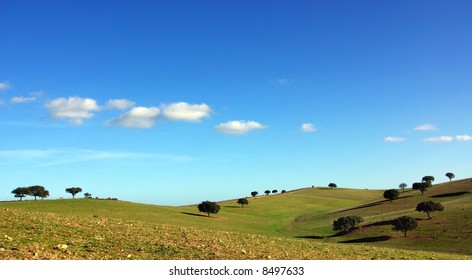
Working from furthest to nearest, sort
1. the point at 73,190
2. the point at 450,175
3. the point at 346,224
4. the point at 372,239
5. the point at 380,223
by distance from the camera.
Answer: the point at 450,175 < the point at 73,190 < the point at 380,223 < the point at 346,224 < the point at 372,239

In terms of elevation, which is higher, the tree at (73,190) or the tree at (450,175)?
the tree at (73,190)

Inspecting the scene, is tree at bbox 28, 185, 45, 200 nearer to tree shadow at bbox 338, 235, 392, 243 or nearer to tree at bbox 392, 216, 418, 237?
tree shadow at bbox 338, 235, 392, 243

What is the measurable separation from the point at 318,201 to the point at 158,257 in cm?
14614

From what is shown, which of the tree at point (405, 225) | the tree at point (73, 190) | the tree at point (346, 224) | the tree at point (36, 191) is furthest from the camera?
the tree at point (73, 190)

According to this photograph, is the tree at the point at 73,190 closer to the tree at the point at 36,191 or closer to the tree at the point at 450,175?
the tree at the point at 36,191

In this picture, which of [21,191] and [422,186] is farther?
[422,186]

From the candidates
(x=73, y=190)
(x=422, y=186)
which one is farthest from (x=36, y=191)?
(x=422, y=186)

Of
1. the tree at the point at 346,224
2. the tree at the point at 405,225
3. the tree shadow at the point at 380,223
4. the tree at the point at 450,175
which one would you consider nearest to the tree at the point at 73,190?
the tree at the point at 346,224

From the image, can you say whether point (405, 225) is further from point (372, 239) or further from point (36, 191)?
point (36, 191)

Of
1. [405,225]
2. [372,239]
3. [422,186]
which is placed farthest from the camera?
[422,186]

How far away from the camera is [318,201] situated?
523 feet

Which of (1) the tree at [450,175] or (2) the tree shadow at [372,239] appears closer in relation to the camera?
(2) the tree shadow at [372,239]
